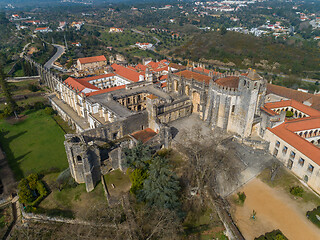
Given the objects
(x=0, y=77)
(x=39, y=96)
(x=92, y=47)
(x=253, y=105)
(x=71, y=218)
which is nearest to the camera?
(x=71, y=218)

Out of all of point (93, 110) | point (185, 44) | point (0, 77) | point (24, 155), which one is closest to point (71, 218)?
point (24, 155)

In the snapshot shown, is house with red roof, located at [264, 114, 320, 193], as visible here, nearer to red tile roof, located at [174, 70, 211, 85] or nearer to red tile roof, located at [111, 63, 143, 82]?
red tile roof, located at [174, 70, 211, 85]

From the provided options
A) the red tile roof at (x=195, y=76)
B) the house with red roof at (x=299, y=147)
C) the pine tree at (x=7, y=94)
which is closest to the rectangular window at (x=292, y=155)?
the house with red roof at (x=299, y=147)

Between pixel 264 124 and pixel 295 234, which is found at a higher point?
pixel 264 124

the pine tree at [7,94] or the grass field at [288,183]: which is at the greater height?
the pine tree at [7,94]

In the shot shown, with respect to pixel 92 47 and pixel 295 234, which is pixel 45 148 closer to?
pixel 295 234

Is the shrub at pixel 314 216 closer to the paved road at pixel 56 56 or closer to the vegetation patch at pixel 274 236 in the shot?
the vegetation patch at pixel 274 236
